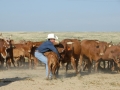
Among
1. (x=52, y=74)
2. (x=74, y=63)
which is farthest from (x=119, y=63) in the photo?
(x=52, y=74)

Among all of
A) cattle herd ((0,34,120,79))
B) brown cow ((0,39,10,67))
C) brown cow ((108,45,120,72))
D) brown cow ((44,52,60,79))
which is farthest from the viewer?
brown cow ((0,39,10,67))

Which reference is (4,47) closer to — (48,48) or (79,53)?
(79,53)

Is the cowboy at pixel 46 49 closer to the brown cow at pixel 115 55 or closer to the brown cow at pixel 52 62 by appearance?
the brown cow at pixel 52 62

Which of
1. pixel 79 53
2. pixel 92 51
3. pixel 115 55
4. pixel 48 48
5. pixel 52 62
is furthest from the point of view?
pixel 92 51

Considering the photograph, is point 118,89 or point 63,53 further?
point 63,53

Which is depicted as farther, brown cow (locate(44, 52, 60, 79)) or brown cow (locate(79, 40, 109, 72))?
brown cow (locate(79, 40, 109, 72))

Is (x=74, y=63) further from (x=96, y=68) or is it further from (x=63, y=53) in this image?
(x=96, y=68)

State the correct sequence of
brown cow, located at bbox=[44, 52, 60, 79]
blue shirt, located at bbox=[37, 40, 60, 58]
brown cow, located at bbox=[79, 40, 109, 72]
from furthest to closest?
brown cow, located at bbox=[79, 40, 109, 72] < blue shirt, located at bbox=[37, 40, 60, 58] < brown cow, located at bbox=[44, 52, 60, 79]

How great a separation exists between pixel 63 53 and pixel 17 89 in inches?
145

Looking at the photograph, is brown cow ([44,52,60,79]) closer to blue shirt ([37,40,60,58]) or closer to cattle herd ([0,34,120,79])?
blue shirt ([37,40,60,58])

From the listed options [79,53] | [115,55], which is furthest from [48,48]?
[115,55]

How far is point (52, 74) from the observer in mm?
13062

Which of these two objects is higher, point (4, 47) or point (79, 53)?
point (4, 47)

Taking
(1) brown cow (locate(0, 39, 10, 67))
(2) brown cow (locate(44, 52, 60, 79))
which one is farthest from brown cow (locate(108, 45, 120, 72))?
(1) brown cow (locate(0, 39, 10, 67))
